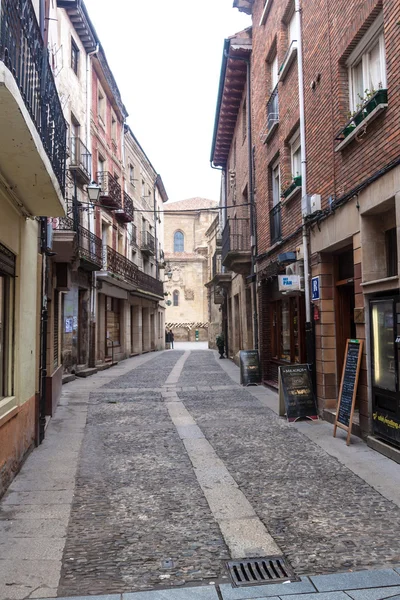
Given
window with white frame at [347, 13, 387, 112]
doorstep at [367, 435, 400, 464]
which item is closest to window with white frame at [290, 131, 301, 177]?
window with white frame at [347, 13, 387, 112]

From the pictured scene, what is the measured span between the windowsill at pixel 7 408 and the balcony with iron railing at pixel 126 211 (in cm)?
1684

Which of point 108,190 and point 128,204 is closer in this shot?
point 108,190

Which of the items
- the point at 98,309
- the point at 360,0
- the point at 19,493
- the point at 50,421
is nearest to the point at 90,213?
the point at 98,309

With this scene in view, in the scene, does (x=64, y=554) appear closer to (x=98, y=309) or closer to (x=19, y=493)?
(x=19, y=493)

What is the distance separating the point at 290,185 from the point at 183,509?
24.1 ft

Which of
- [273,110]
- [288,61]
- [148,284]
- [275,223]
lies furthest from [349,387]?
[148,284]

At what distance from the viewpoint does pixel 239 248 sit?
15852mm

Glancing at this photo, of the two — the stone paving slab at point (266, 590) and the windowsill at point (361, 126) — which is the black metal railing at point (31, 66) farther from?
the windowsill at point (361, 126)

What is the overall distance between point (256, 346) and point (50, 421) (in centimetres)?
727

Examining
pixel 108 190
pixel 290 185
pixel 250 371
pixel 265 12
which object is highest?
pixel 265 12

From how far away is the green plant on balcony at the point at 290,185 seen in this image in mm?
9492

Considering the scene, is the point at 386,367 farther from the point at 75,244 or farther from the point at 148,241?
the point at 148,241

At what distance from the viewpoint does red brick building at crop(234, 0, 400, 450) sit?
5766 millimetres

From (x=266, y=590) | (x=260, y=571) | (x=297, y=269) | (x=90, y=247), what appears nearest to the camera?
(x=266, y=590)
